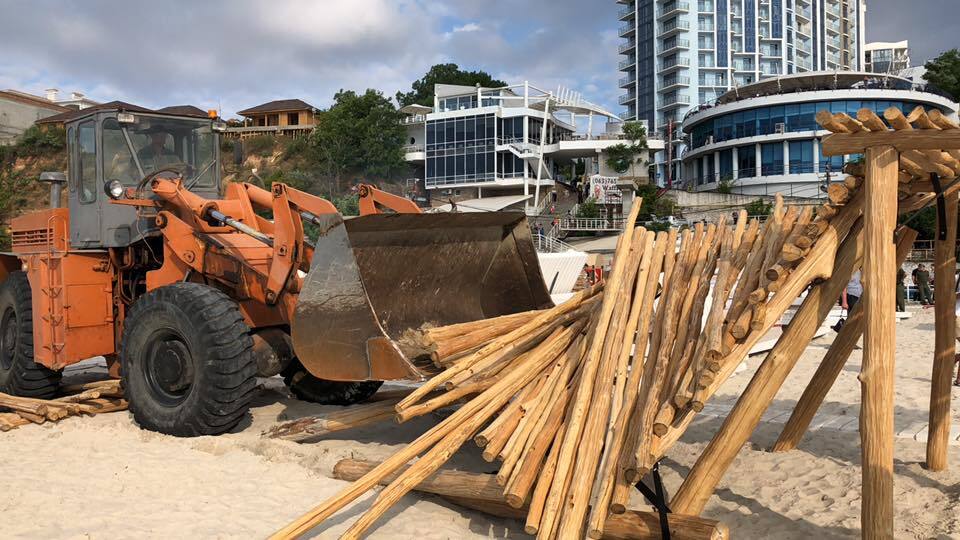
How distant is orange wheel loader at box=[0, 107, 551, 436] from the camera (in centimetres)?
591

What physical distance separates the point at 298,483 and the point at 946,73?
72.6 metres

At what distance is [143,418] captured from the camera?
6.84 metres

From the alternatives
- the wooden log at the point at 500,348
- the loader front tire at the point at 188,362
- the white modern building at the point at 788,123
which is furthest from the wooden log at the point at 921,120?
the white modern building at the point at 788,123

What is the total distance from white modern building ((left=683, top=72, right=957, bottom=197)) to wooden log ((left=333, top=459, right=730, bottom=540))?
52.7m

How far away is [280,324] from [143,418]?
1.46 meters

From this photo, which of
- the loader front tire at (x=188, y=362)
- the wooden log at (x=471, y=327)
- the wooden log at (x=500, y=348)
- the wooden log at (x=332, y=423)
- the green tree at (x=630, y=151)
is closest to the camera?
the wooden log at (x=500, y=348)

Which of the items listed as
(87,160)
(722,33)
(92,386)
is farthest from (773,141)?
(92,386)

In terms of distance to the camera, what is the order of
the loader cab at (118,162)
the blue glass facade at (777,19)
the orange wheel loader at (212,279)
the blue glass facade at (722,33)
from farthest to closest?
the blue glass facade at (777,19) < the blue glass facade at (722,33) < the loader cab at (118,162) < the orange wheel loader at (212,279)

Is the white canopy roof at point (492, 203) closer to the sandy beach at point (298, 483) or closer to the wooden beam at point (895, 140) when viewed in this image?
the sandy beach at point (298, 483)

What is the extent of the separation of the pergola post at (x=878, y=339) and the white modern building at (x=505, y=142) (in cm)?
4943

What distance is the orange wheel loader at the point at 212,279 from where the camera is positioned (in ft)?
19.4

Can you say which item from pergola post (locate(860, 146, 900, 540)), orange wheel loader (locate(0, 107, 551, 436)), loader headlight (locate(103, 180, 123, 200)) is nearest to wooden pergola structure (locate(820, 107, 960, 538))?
pergola post (locate(860, 146, 900, 540))

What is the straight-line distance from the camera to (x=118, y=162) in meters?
8.00

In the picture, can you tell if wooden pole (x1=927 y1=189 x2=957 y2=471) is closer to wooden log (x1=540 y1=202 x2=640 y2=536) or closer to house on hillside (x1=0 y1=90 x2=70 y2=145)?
wooden log (x1=540 y1=202 x2=640 y2=536)
